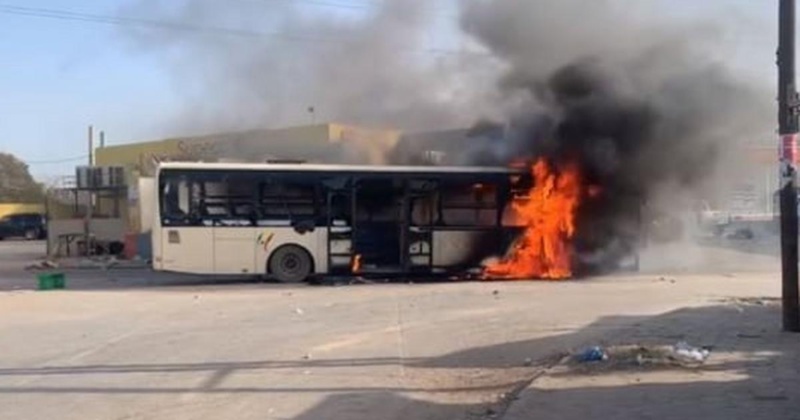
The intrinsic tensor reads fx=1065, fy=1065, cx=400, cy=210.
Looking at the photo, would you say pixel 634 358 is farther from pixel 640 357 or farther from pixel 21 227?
pixel 21 227

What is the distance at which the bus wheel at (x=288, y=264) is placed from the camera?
23.2m

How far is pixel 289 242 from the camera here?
2322 centimetres

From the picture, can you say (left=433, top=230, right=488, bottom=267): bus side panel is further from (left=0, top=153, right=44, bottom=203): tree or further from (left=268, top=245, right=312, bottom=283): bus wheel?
(left=0, top=153, right=44, bottom=203): tree

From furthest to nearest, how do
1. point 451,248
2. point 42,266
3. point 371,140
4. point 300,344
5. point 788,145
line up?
point 42,266, point 371,140, point 451,248, point 300,344, point 788,145

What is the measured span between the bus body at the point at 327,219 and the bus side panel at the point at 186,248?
0.07 ft

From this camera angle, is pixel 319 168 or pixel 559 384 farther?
pixel 319 168

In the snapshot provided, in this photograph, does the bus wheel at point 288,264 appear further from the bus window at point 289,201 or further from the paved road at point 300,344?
the paved road at point 300,344

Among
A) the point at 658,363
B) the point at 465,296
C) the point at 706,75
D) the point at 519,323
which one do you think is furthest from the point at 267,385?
the point at 706,75

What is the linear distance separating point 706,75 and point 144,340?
52.2 feet

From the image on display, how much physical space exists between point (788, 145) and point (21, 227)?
189ft

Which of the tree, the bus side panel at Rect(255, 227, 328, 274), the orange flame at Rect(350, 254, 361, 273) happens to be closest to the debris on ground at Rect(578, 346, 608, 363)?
the orange flame at Rect(350, 254, 361, 273)

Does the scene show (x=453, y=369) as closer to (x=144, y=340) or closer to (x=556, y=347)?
(x=556, y=347)

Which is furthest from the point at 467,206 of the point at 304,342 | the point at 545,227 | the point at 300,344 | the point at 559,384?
the point at 559,384

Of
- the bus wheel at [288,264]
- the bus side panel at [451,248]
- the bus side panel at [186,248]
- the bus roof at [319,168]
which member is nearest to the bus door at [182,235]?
the bus side panel at [186,248]
